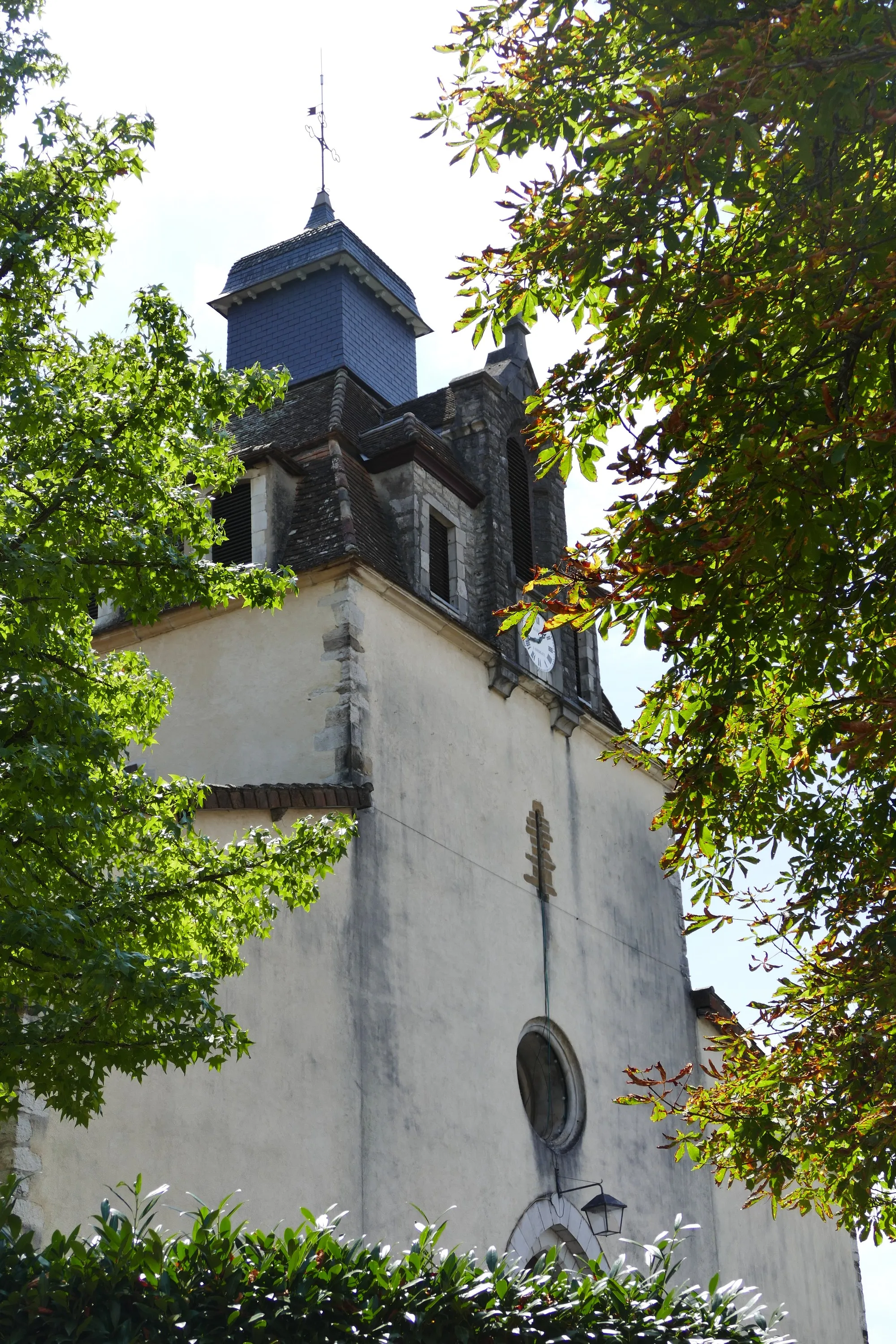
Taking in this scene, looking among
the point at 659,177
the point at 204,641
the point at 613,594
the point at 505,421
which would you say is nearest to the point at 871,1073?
the point at 613,594

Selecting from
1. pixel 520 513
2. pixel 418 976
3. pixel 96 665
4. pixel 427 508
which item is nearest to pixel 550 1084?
pixel 418 976

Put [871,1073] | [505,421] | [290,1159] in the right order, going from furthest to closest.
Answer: [505,421] → [290,1159] → [871,1073]

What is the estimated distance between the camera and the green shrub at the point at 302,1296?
5.98m

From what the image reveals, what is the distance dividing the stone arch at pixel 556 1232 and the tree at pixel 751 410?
7.27 m

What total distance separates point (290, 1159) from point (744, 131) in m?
8.68

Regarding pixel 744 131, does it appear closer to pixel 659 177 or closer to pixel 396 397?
pixel 659 177

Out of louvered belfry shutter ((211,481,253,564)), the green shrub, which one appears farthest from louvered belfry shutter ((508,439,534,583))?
the green shrub

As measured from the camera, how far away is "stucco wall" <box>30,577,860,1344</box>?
1161 cm

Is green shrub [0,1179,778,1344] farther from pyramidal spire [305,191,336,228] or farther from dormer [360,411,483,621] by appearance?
pyramidal spire [305,191,336,228]

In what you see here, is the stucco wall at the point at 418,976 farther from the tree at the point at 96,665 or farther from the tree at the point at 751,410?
the tree at the point at 751,410

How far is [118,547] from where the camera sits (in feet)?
25.5

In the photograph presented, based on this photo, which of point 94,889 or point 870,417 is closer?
point 870,417

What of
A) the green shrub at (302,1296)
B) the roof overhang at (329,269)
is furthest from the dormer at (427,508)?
the green shrub at (302,1296)

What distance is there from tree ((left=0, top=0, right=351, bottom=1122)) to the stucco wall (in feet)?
9.22
